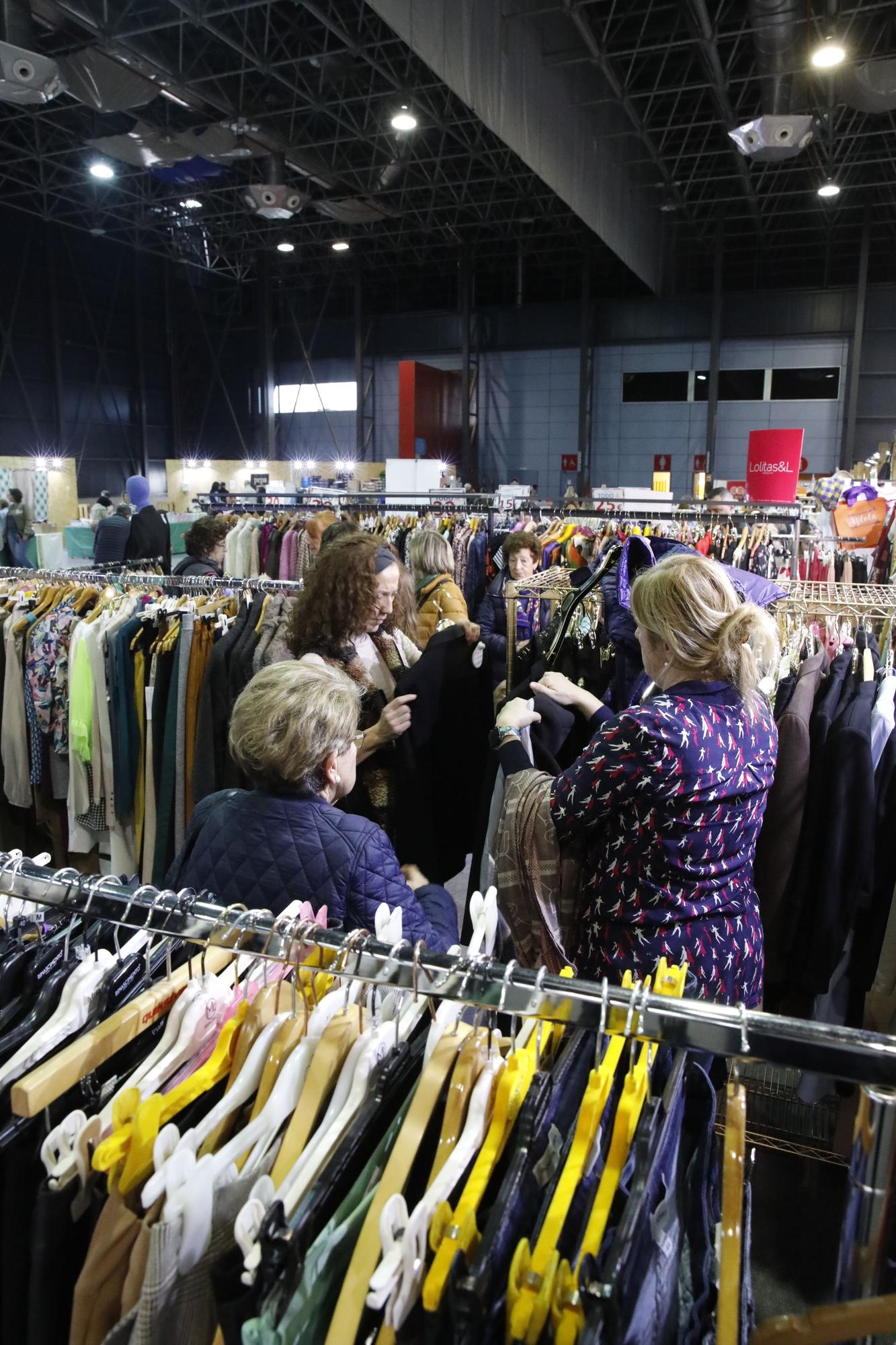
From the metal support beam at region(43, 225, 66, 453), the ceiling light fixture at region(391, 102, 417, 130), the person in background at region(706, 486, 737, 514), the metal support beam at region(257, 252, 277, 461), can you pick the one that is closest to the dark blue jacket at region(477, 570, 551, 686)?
the person in background at region(706, 486, 737, 514)

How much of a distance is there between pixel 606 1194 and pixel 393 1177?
0.71 feet

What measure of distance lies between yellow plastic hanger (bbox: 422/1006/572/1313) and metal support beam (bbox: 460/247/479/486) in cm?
1760

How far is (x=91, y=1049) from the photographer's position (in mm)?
1010

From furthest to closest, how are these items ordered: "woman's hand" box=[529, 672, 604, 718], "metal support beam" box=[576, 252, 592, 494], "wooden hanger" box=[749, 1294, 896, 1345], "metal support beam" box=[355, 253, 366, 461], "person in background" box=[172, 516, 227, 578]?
1. "metal support beam" box=[355, 253, 366, 461]
2. "metal support beam" box=[576, 252, 592, 494]
3. "person in background" box=[172, 516, 227, 578]
4. "woman's hand" box=[529, 672, 604, 718]
5. "wooden hanger" box=[749, 1294, 896, 1345]

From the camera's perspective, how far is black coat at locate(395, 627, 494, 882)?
8.61 feet

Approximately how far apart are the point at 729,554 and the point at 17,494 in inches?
Result: 327

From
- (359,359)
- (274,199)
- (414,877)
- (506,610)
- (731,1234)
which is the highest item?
(274,199)

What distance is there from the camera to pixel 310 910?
1.36 metres

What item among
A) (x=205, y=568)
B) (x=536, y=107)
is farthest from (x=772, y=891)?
(x=536, y=107)

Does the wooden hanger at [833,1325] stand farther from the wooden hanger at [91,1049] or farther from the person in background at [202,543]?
the person in background at [202,543]

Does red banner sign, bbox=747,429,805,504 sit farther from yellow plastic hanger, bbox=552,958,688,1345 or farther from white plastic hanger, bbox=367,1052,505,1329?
white plastic hanger, bbox=367,1052,505,1329

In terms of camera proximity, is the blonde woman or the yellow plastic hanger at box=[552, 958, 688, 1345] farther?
the blonde woman

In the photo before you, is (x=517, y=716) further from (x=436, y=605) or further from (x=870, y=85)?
(x=870, y=85)

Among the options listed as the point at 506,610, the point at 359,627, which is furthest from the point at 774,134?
the point at 359,627
